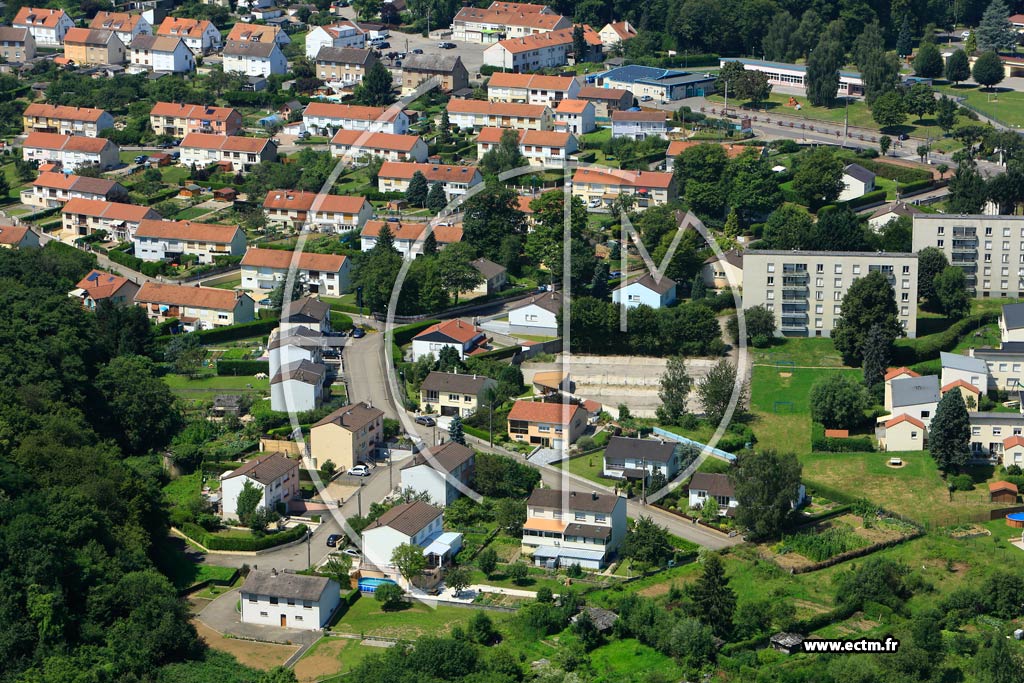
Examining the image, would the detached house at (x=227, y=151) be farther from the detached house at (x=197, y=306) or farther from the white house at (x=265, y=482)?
the white house at (x=265, y=482)

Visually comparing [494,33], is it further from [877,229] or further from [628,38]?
[877,229]

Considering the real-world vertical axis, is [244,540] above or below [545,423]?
below

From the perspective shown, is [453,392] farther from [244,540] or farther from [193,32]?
[193,32]

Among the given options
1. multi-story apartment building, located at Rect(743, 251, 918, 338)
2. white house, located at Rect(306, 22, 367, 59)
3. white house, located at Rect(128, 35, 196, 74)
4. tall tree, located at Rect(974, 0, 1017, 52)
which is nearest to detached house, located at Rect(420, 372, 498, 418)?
multi-story apartment building, located at Rect(743, 251, 918, 338)

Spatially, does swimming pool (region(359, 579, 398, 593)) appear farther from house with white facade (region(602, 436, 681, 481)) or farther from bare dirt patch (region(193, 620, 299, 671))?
house with white facade (region(602, 436, 681, 481))

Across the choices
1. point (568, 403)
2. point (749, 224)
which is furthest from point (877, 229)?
point (568, 403)

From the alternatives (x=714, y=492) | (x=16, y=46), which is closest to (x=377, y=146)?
(x=16, y=46)

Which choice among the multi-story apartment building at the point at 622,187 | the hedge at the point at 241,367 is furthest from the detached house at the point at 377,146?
the hedge at the point at 241,367
